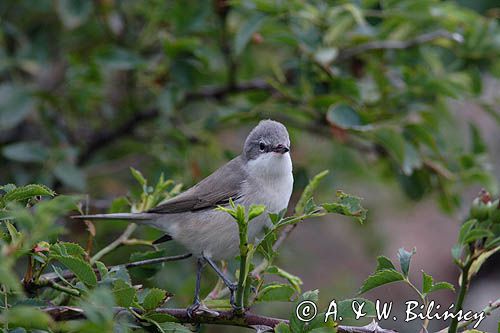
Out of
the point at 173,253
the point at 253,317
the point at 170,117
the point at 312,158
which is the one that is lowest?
the point at 312,158

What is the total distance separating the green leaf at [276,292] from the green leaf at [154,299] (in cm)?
34

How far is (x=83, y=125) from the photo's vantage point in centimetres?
450

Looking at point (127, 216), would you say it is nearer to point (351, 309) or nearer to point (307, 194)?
point (307, 194)

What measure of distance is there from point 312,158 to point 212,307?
2.54 metres

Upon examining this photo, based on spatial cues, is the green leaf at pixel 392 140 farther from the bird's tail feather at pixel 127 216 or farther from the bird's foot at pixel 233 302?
the bird's foot at pixel 233 302

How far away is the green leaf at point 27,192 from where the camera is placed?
1.72 m

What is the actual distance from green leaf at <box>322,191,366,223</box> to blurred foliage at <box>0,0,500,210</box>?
4.22 feet

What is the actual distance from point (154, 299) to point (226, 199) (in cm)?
131

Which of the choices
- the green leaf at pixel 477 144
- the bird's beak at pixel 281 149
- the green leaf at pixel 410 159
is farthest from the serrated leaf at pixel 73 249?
the green leaf at pixel 477 144

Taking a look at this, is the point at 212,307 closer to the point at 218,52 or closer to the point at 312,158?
the point at 218,52

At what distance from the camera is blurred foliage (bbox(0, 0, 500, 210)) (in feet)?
11.4


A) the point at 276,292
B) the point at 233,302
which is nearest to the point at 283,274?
the point at 276,292

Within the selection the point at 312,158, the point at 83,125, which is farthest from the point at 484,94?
the point at 83,125

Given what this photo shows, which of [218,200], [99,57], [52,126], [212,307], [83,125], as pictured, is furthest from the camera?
[83,125]
